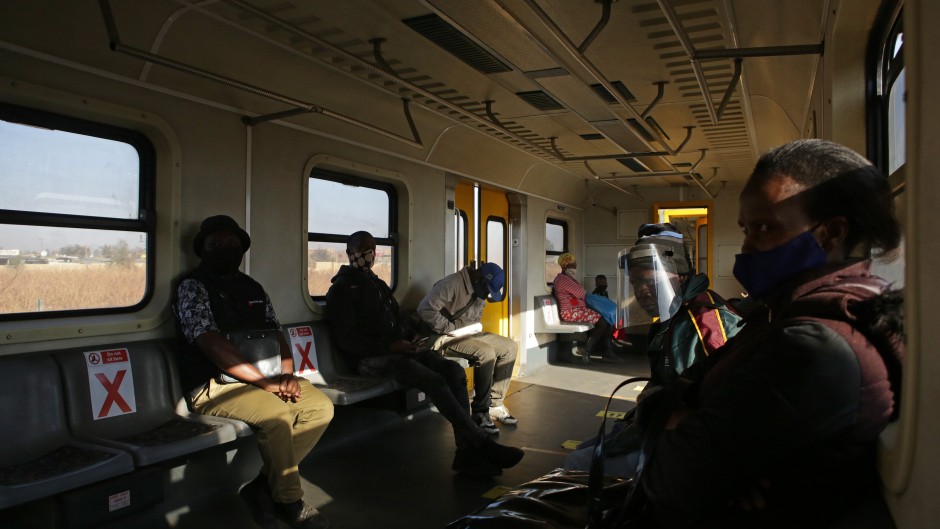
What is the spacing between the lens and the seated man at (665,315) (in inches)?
97.6

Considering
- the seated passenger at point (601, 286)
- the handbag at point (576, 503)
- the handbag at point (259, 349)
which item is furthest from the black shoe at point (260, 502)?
the seated passenger at point (601, 286)

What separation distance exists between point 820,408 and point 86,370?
3.66m

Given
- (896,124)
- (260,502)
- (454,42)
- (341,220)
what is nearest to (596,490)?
(896,124)

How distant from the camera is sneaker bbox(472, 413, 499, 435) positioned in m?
5.61

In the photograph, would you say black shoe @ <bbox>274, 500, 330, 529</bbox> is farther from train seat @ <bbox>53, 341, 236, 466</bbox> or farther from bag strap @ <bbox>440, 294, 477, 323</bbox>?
bag strap @ <bbox>440, 294, 477, 323</bbox>

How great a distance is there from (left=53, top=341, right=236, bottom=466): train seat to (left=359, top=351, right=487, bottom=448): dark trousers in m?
1.63

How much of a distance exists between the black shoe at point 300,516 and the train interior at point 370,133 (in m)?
0.26

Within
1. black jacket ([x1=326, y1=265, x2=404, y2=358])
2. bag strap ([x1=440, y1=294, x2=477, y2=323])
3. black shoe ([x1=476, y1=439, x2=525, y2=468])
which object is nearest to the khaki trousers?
black jacket ([x1=326, y1=265, x2=404, y2=358])

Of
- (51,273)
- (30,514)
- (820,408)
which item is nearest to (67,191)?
(51,273)

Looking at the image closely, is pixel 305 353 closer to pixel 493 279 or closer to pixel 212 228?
pixel 212 228

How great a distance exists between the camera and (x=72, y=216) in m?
3.59

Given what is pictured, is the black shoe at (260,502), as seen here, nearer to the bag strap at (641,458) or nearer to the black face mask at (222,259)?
the black face mask at (222,259)

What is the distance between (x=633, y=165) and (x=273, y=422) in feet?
21.2

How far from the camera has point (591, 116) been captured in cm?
546
